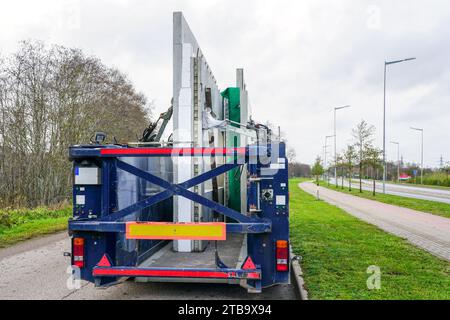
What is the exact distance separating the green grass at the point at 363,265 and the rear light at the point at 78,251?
9.18ft

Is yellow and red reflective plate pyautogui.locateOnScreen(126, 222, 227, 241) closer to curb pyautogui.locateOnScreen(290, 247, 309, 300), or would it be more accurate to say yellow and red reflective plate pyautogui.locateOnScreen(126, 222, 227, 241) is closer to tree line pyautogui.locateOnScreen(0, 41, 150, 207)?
curb pyautogui.locateOnScreen(290, 247, 309, 300)

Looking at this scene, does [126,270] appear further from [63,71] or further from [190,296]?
[63,71]

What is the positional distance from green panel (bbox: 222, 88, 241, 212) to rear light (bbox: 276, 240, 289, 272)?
4526mm

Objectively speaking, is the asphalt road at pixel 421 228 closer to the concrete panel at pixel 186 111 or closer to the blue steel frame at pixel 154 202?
the concrete panel at pixel 186 111

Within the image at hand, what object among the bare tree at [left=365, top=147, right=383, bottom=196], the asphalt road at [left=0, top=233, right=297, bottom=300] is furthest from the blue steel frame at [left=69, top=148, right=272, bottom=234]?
the bare tree at [left=365, top=147, right=383, bottom=196]

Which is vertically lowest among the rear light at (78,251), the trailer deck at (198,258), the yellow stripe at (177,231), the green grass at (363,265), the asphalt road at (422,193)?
the asphalt road at (422,193)

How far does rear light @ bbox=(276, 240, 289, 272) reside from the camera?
4352mm

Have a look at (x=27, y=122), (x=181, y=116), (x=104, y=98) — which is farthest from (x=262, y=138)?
(x=104, y=98)

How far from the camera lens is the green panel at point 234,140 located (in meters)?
9.07

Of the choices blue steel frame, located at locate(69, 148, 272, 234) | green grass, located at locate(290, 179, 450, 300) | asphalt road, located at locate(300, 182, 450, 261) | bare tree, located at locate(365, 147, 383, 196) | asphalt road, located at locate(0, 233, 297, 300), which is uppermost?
bare tree, located at locate(365, 147, 383, 196)

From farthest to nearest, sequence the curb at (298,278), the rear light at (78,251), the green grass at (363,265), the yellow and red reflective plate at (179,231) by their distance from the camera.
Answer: the green grass at (363,265), the curb at (298,278), the rear light at (78,251), the yellow and red reflective plate at (179,231)

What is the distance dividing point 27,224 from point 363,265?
10.3 metres

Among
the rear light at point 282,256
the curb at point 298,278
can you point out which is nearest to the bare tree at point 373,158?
the curb at point 298,278
